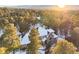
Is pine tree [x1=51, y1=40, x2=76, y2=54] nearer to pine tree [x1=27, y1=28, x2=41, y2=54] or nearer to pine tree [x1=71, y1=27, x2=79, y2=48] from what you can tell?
pine tree [x1=71, y1=27, x2=79, y2=48]

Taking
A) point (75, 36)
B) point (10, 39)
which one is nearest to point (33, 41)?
point (10, 39)

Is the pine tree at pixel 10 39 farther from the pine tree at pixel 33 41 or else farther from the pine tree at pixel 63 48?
the pine tree at pixel 63 48

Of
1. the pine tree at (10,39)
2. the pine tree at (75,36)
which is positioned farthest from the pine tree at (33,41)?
the pine tree at (75,36)

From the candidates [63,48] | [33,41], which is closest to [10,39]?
[33,41]

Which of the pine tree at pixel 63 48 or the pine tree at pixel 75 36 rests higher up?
the pine tree at pixel 75 36

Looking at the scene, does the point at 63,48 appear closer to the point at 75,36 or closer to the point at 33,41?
the point at 75,36

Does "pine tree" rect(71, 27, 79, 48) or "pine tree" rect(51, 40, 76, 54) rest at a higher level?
"pine tree" rect(71, 27, 79, 48)

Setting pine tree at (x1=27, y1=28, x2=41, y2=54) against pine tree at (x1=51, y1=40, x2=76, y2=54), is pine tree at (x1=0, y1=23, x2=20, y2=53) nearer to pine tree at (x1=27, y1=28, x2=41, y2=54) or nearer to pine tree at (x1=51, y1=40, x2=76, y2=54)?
pine tree at (x1=27, y1=28, x2=41, y2=54)

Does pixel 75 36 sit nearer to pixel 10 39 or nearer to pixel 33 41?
pixel 33 41

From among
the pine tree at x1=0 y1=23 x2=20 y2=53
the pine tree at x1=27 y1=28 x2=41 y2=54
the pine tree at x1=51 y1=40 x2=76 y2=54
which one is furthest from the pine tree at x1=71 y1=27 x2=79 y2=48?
the pine tree at x1=0 y1=23 x2=20 y2=53
